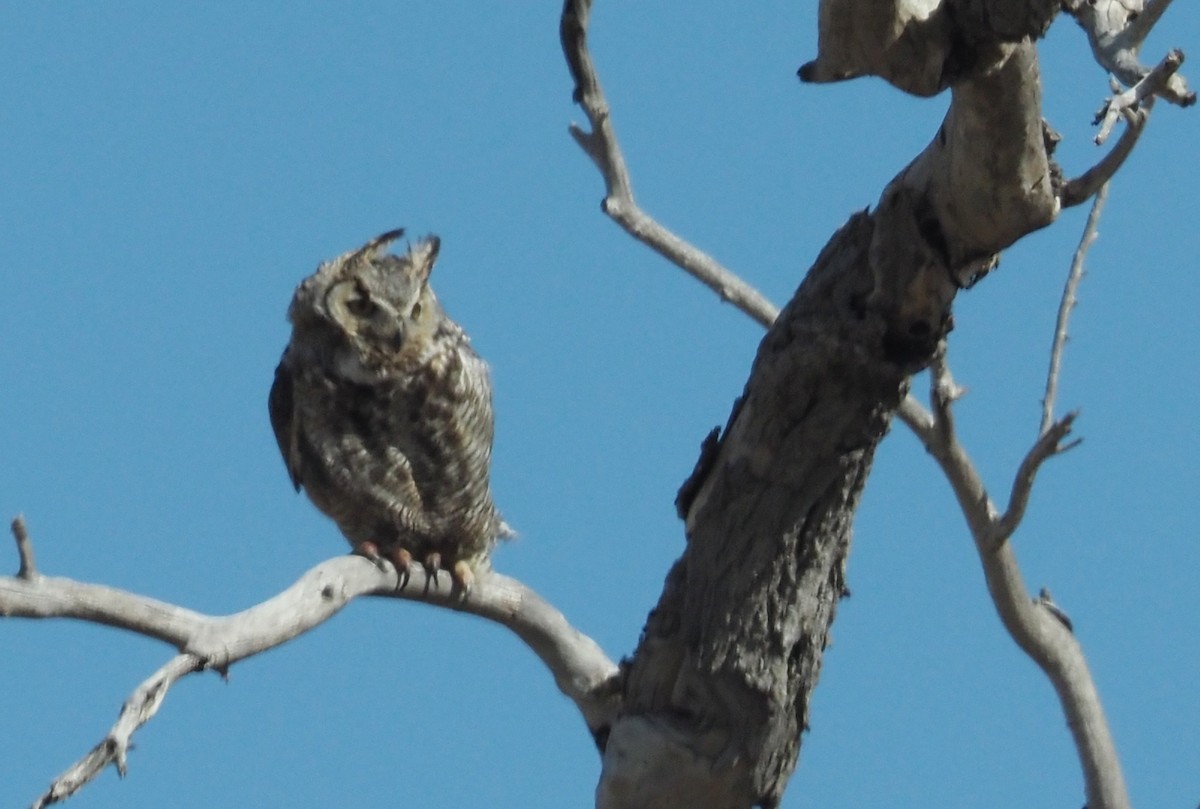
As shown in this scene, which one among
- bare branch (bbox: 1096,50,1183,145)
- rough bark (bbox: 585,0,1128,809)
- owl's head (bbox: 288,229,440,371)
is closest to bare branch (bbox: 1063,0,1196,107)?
bare branch (bbox: 1096,50,1183,145)

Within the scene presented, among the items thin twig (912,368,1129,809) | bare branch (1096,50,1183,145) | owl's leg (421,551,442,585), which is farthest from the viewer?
owl's leg (421,551,442,585)

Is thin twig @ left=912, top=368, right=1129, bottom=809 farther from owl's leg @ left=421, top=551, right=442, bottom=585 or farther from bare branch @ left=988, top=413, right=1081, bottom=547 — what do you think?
owl's leg @ left=421, top=551, right=442, bottom=585

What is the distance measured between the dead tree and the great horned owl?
456 millimetres

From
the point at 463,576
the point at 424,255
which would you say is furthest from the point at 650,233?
the point at 463,576

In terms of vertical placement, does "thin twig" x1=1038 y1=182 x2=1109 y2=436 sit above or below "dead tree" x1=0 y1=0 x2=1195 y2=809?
above

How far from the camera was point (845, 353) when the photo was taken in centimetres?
373

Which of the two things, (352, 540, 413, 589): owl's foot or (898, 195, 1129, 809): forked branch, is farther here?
(352, 540, 413, 589): owl's foot

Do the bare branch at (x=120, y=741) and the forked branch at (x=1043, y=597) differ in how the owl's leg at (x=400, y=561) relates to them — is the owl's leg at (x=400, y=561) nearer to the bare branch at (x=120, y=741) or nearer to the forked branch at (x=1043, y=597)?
the forked branch at (x=1043, y=597)

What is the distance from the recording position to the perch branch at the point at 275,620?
296 centimetres

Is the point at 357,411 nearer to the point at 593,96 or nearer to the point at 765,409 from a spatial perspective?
the point at 593,96

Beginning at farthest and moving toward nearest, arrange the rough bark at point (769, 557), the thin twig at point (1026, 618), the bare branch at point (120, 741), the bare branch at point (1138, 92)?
1. the thin twig at point (1026, 618)
2. the rough bark at point (769, 557)
3. the bare branch at point (120, 741)
4. the bare branch at point (1138, 92)

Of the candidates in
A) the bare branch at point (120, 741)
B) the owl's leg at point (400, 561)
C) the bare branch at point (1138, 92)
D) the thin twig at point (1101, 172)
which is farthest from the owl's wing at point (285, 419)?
the bare branch at point (1138, 92)

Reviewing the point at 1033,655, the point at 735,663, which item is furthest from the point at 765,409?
the point at 1033,655

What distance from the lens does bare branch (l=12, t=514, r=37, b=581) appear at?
2.91 meters
